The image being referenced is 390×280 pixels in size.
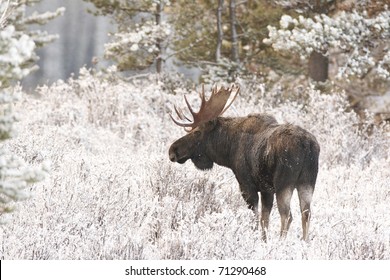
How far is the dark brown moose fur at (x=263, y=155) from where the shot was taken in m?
6.08

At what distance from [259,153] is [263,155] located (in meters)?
0.08

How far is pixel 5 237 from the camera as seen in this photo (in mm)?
5734

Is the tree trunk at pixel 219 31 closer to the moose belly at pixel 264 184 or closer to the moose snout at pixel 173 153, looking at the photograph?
the moose snout at pixel 173 153

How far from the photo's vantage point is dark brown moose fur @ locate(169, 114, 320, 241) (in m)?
6.08

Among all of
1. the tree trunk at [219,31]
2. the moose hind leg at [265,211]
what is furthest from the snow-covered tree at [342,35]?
the moose hind leg at [265,211]

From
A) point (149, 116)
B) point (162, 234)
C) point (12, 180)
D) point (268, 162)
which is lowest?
point (149, 116)

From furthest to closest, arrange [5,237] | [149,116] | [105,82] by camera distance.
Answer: [105,82], [149,116], [5,237]

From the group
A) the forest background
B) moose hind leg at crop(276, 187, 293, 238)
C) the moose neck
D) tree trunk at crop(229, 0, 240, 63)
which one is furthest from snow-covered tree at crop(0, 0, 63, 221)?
tree trunk at crop(229, 0, 240, 63)

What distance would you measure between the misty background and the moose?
9.30 metres

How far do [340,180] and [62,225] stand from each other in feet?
14.2

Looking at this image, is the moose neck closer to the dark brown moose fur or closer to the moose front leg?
the dark brown moose fur
